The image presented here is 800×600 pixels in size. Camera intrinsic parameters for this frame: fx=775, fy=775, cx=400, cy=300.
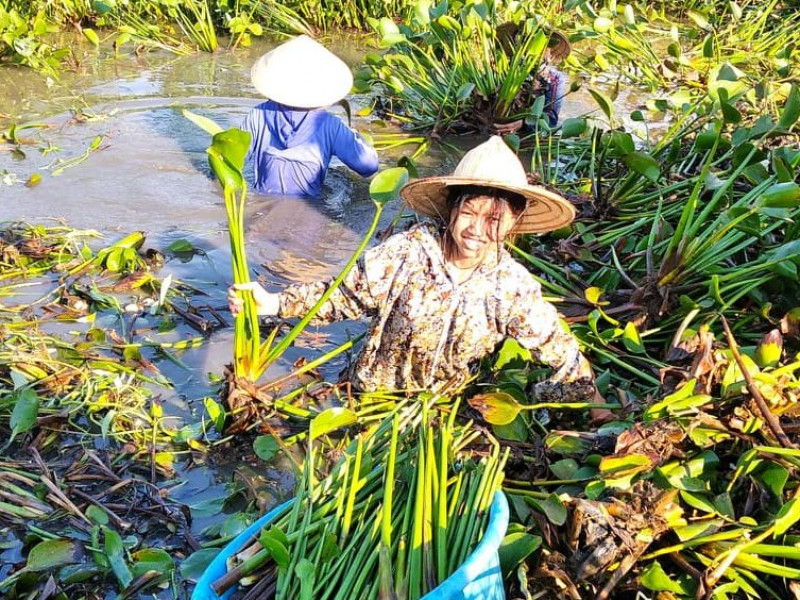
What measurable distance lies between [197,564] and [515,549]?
626mm

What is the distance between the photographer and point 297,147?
372cm

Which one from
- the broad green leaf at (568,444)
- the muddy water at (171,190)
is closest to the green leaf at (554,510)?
the broad green leaf at (568,444)

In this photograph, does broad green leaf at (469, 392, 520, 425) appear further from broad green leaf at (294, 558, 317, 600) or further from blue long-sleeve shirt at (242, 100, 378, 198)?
blue long-sleeve shirt at (242, 100, 378, 198)

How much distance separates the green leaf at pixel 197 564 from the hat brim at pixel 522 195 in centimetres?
101

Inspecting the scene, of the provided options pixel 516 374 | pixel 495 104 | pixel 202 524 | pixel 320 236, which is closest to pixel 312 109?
pixel 320 236

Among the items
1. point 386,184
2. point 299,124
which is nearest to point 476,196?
point 386,184

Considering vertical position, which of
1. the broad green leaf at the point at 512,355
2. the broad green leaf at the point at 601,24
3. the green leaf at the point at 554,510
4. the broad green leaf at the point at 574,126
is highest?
the broad green leaf at the point at 601,24

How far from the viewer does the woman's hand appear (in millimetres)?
2070

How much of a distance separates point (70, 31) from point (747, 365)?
239 inches

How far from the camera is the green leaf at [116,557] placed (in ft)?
5.45

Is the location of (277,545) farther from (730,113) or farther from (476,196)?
(730,113)

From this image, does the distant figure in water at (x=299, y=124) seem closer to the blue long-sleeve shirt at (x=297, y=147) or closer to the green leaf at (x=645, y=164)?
the blue long-sleeve shirt at (x=297, y=147)

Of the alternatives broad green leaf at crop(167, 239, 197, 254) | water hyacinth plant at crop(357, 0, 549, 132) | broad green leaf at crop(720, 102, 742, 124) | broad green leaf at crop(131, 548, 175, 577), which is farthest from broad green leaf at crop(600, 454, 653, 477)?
water hyacinth plant at crop(357, 0, 549, 132)

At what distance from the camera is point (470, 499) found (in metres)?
1.43
